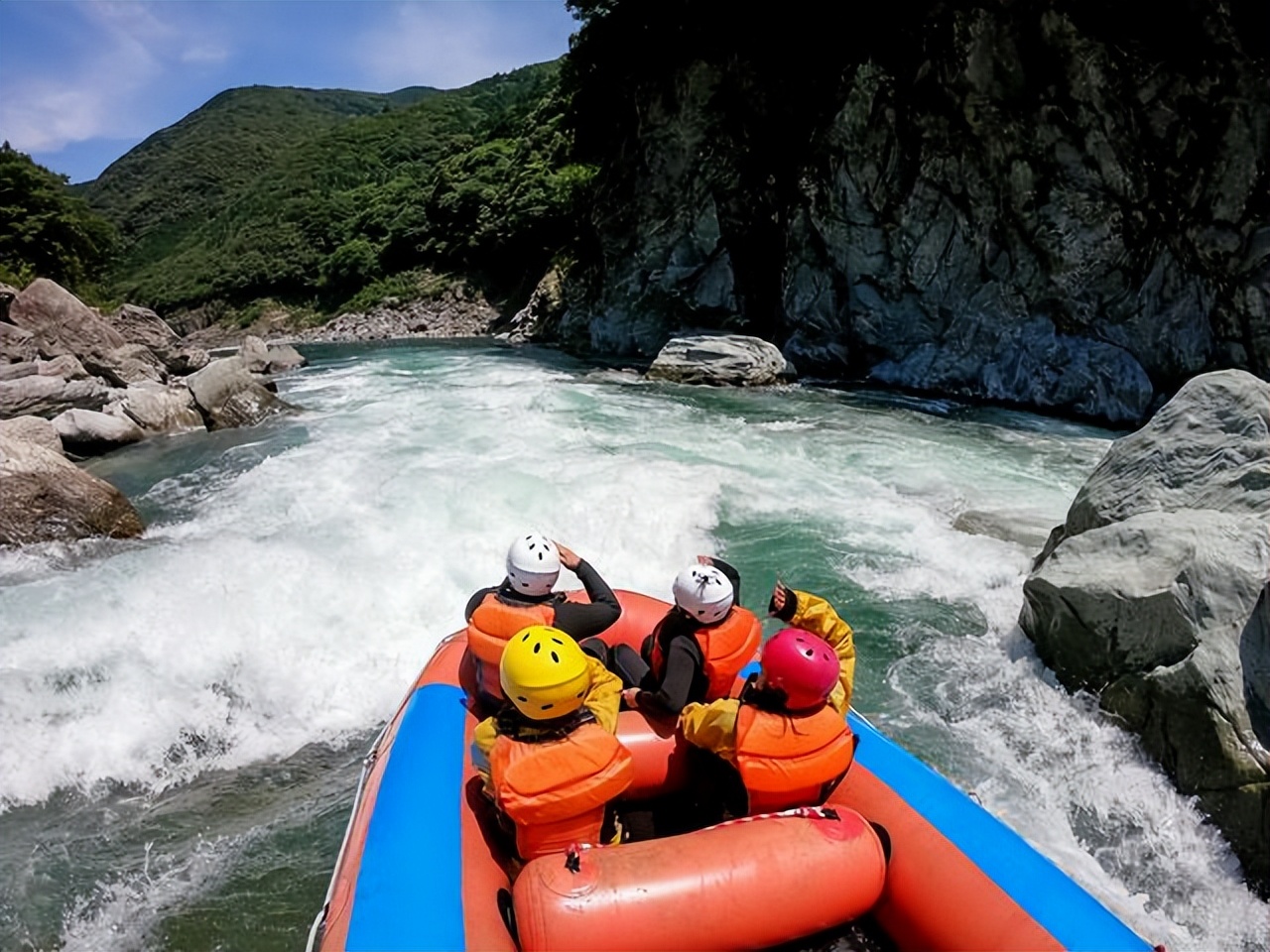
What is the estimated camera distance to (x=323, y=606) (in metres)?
6.25

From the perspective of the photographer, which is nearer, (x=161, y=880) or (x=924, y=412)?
(x=161, y=880)

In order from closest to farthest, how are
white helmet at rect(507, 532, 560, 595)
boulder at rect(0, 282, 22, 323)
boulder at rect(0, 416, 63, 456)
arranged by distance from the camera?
1. white helmet at rect(507, 532, 560, 595)
2. boulder at rect(0, 416, 63, 456)
3. boulder at rect(0, 282, 22, 323)

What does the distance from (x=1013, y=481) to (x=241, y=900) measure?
9.43 meters

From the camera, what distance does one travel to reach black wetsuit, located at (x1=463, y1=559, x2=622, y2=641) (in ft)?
12.7

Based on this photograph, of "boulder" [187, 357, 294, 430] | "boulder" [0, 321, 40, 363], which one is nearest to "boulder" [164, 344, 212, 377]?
"boulder" [0, 321, 40, 363]

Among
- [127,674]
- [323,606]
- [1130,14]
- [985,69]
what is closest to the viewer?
[127,674]

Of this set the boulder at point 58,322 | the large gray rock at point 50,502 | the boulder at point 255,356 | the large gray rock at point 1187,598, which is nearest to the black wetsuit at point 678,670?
the large gray rock at point 1187,598

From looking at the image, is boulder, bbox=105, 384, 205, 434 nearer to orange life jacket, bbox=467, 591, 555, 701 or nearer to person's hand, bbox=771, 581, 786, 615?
orange life jacket, bbox=467, 591, 555, 701

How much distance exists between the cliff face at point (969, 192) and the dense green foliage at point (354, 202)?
35.0 ft

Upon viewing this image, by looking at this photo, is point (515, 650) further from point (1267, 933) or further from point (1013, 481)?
point (1013, 481)

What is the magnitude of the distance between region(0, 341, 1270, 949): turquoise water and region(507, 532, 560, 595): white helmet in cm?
170

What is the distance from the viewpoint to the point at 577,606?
13.1 feet

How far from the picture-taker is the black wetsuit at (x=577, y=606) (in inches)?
152

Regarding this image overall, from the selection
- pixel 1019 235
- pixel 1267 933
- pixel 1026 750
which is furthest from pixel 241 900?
pixel 1019 235
